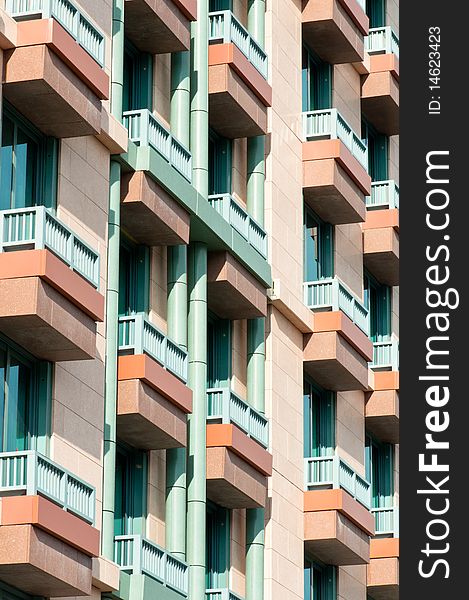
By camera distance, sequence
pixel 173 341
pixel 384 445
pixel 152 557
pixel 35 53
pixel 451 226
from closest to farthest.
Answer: pixel 35 53
pixel 152 557
pixel 173 341
pixel 451 226
pixel 384 445

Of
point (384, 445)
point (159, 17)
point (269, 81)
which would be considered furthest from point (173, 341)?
point (384, 445)

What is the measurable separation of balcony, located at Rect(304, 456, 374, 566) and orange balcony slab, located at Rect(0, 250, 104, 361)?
13.0 meters

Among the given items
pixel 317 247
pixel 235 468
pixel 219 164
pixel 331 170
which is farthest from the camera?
pixel 317 247

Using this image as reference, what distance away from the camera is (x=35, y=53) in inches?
1469

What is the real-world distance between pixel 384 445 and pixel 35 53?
2355 centimetres

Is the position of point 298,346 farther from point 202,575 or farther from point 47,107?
point 47,107

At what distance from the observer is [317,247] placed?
179 ft

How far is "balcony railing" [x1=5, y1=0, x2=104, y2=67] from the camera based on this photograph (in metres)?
37.9

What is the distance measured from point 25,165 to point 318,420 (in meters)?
16.7

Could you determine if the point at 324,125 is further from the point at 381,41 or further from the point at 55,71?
the point at 55,71

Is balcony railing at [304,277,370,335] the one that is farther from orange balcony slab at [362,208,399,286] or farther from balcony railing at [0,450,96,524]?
balcony railing at [0,450,96,524]

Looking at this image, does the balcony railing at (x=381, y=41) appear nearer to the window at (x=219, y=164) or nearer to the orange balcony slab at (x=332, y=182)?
the orange balcony slab at (x=332, y=182)

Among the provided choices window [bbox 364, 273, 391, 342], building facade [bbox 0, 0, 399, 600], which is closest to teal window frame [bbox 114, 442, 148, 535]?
building facade [bbox 0, 0, 399, 600]

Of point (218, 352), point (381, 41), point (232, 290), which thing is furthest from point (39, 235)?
point (381, 41)
